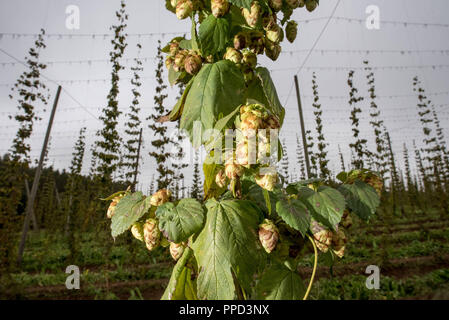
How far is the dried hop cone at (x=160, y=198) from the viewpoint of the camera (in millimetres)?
774

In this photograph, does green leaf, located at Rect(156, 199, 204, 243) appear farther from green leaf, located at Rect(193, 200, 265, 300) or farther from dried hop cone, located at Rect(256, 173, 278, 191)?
dried hop cone, located at Rect(256, 173, 278, 191)

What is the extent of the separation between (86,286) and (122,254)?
129 inches

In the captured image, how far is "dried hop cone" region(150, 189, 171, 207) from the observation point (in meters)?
0.77

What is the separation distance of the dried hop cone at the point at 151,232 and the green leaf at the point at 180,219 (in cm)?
5

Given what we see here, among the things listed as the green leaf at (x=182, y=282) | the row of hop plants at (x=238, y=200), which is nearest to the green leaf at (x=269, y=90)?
the row of hop plants at (x=238, y=200)

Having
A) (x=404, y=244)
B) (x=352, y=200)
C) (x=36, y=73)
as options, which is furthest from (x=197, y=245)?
(x=404, y=244)

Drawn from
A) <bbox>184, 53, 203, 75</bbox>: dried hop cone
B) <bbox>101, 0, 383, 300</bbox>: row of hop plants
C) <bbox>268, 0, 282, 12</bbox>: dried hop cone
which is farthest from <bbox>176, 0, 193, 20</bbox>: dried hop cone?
<bbox>268, 0, 282, 12</bbox>: dried hop cone

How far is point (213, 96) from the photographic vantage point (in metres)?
0.76

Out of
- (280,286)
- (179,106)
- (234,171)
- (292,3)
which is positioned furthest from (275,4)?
(280,286)

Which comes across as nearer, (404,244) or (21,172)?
(21,172)

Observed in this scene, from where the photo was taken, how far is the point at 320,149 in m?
8.40

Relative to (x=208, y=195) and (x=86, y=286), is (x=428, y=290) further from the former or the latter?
(x=86, y=286)

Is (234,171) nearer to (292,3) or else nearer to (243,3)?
(243,3)

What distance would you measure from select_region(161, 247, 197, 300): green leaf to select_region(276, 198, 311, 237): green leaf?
13.2 inches
